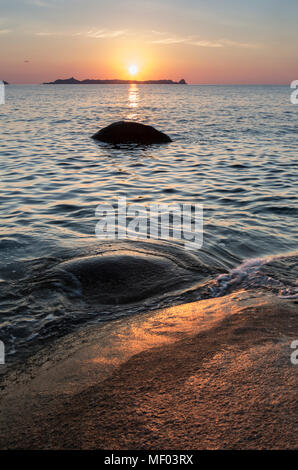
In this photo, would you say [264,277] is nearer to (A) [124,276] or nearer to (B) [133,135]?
(A) [124,276]

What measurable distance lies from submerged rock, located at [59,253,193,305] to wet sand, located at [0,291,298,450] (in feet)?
2.58

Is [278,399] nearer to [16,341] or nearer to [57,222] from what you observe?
Answer: [16,341]

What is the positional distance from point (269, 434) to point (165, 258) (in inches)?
144

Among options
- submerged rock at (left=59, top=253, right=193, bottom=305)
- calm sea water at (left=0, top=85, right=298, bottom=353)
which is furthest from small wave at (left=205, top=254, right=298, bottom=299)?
submerged rock at (left=59, top=253, right=193, bottom=305)

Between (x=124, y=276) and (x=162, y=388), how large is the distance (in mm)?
2513

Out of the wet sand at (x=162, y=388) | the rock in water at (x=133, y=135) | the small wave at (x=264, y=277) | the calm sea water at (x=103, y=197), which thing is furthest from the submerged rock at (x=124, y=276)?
the rock in water at (x=133, y=135)

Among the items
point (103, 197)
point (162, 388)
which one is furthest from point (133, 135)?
point (162, 388)

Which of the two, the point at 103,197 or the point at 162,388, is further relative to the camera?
the point at 103,197

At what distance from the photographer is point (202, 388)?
9.15ft

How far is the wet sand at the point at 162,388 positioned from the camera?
236 centimetres

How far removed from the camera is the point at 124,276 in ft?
17.2

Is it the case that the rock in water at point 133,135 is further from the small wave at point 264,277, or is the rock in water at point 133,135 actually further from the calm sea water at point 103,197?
the small wave at point 264,277

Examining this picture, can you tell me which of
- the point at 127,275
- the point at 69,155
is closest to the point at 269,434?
the point at 127,275

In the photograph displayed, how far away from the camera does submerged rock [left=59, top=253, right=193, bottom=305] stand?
4840 mm
